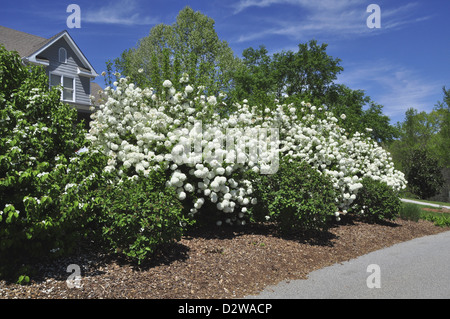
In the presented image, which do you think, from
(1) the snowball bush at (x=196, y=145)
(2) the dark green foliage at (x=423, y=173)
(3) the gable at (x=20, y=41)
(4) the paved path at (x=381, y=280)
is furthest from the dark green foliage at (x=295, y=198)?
(2) the dark green foliage at (x=423, y=173)

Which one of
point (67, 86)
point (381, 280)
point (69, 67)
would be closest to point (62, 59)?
point (69, 67)

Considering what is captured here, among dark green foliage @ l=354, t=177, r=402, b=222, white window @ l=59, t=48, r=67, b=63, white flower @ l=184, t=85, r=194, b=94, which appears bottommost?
dark green foliage @ l=354, t=177, r=402, b=222

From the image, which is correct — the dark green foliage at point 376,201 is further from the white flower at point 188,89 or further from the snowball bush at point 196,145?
the white flower at point 188,89

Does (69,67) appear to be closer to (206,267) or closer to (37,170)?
(37,170)

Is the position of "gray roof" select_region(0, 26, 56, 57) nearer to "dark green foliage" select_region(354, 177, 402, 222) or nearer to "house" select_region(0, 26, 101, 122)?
"house" select_region(0, 26, 101, 122)

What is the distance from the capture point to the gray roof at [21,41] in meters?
19.2

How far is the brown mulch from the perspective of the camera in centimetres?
425

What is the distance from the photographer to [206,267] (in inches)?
202

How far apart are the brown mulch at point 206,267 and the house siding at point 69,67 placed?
17.0m

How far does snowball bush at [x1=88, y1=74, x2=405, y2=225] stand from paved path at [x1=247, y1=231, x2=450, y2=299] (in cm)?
198

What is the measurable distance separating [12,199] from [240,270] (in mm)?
3240

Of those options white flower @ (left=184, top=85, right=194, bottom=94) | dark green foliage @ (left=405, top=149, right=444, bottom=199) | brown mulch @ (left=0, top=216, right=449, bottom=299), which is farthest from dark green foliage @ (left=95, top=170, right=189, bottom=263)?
dark green foliage @ (left=405, top=149, right=444, bottom=199)
